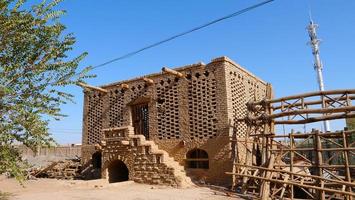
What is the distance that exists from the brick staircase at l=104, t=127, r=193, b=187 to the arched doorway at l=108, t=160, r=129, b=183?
1109 mm

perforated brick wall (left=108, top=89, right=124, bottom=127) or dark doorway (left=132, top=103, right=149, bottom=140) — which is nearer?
dark doorway (left=132, top=103, right=149, bottom=140)

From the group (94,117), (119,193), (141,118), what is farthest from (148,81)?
(119,193)

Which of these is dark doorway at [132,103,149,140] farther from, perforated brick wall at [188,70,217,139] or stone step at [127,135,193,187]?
perforated brick wall at [188,70,217,139]

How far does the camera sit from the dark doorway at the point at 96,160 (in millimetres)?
19667

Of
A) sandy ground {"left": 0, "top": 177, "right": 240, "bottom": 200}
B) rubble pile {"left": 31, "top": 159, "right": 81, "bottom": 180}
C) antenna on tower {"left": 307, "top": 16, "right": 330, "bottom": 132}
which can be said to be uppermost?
antenna on tower {"left": 307, "top": 16, "right": 330, "bottom": 132}

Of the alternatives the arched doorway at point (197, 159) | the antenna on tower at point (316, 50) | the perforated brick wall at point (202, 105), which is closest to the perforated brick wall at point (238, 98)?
the perforated brick wall at point (202, 105)

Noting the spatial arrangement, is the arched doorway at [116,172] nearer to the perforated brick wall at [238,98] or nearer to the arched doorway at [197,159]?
the arched doorway at [197,159]

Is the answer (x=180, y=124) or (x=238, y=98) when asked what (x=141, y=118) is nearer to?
(x=180, y=124)

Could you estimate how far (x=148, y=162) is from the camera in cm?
1484

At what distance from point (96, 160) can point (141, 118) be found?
4395mm

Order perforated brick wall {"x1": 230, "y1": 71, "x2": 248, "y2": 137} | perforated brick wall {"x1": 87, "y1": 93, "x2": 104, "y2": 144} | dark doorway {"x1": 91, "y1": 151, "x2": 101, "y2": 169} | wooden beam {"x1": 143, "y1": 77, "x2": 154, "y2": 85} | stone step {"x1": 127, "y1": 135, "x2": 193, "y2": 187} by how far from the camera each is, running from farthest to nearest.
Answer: perforated brick wall {"x1": 87, "y1": 93, "x2": 104, "y2": 144} → dark doorway {"x1": 91, "y1": 151, "x2": 101, "y2": 169} → wooden beam {"x1": 143, "y1": 77, "x2": 154, "y2": 85} → perforated brick wall {"x1": 230, "y1": 71, "x2": 248, "y2": 137} → stone step {"x1": 127, "y1": 135, "x2": 193, "y2": 187}

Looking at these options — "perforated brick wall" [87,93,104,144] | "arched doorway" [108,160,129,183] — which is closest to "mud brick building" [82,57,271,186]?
"arched doorway" [108,160,129,183]

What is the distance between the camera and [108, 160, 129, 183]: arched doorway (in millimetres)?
17062

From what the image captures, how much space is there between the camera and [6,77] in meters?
8.99
